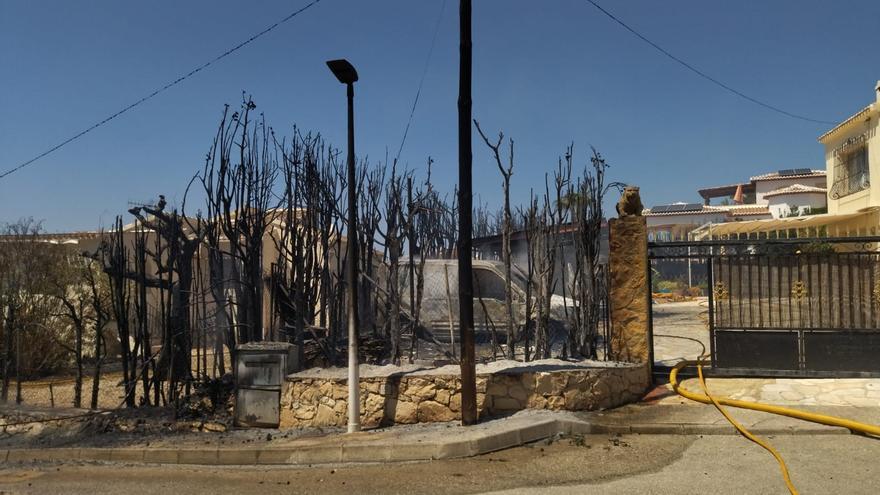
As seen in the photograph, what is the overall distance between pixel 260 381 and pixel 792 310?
21.6 ft

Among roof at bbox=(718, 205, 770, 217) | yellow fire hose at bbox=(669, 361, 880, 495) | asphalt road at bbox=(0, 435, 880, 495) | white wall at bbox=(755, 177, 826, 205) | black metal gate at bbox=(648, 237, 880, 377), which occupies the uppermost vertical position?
white wall at bbox=(755, 177, 826, 205)

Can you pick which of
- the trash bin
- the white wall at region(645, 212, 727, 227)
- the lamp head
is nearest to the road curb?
the trash bin

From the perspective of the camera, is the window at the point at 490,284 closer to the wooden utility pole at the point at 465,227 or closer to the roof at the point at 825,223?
the wooden utility pole at the point at 465,227

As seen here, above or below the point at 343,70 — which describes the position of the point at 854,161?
above

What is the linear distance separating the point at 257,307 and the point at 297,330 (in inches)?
30.2

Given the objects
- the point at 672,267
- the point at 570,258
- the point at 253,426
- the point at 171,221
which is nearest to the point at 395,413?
the point at 253,426

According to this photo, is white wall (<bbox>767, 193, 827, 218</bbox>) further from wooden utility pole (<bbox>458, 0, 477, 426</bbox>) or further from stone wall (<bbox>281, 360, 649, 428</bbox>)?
wooden utility pole (<bbox>458, 0, 477, 426</bbox>)

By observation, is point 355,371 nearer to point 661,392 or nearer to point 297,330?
point 297,330

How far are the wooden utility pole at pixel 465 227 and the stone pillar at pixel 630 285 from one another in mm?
2216

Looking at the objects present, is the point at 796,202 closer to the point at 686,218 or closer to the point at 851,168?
the point at 686,218

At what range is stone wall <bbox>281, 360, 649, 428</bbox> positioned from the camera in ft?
25.4

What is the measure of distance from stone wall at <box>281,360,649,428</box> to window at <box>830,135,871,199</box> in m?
18.5

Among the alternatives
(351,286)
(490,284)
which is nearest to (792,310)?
(490,284)

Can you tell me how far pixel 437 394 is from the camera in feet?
25.4
